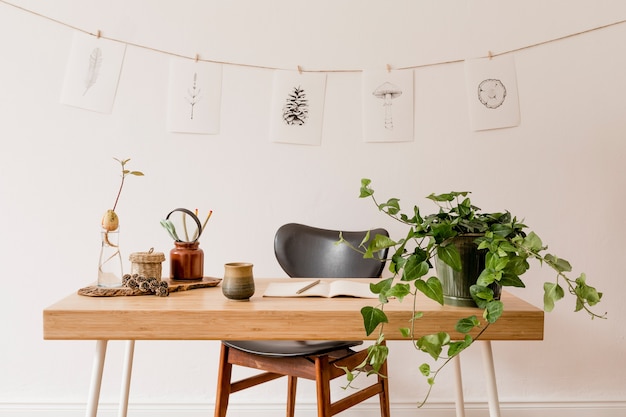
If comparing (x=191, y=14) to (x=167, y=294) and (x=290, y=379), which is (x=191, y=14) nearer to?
(x=167, y=294)

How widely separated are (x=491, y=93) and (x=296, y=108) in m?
0.85

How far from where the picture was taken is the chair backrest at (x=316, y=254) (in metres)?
1.98

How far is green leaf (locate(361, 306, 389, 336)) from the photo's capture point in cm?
110

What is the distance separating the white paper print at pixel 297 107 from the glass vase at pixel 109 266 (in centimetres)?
100

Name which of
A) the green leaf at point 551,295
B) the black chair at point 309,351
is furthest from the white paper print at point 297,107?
the green leaf at point 551,295

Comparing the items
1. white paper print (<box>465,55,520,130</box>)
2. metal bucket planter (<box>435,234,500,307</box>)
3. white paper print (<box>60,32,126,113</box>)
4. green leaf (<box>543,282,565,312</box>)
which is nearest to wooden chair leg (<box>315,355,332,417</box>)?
metal bucket planter (<box>435,234,500,307</box>)

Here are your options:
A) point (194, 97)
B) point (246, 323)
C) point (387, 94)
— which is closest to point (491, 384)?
point (246, 323)

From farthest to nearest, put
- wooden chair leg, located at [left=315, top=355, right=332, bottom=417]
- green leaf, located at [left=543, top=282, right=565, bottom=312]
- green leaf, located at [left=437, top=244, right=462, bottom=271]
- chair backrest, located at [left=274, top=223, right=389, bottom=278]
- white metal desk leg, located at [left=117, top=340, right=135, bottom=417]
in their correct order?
chair backrest, located at [left=274, top=223, right=389, bottom=278], white metal desk leg, located at [left=117, top=340, right=135, bottom=417], wooden chair leg, located at [left=315, top=355, right=332, bottom=417], green leaf, located at [left=437, top=244, right=462, bottom=271], green leaf, located at [left=543, top=282, right=565, bottom=312]

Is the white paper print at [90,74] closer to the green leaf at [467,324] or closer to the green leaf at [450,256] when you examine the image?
the green leaf at [450,256]

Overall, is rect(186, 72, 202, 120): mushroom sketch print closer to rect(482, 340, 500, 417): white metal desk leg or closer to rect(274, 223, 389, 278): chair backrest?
rect(274, 223, 389, 278): chair backrest

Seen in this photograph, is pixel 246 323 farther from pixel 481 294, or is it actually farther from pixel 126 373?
pixel 126 373

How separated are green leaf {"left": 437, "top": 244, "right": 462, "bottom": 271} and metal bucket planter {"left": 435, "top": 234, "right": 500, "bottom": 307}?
0.04 m

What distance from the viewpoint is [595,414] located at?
2260 millimetres

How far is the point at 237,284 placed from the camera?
1290 millimetres
